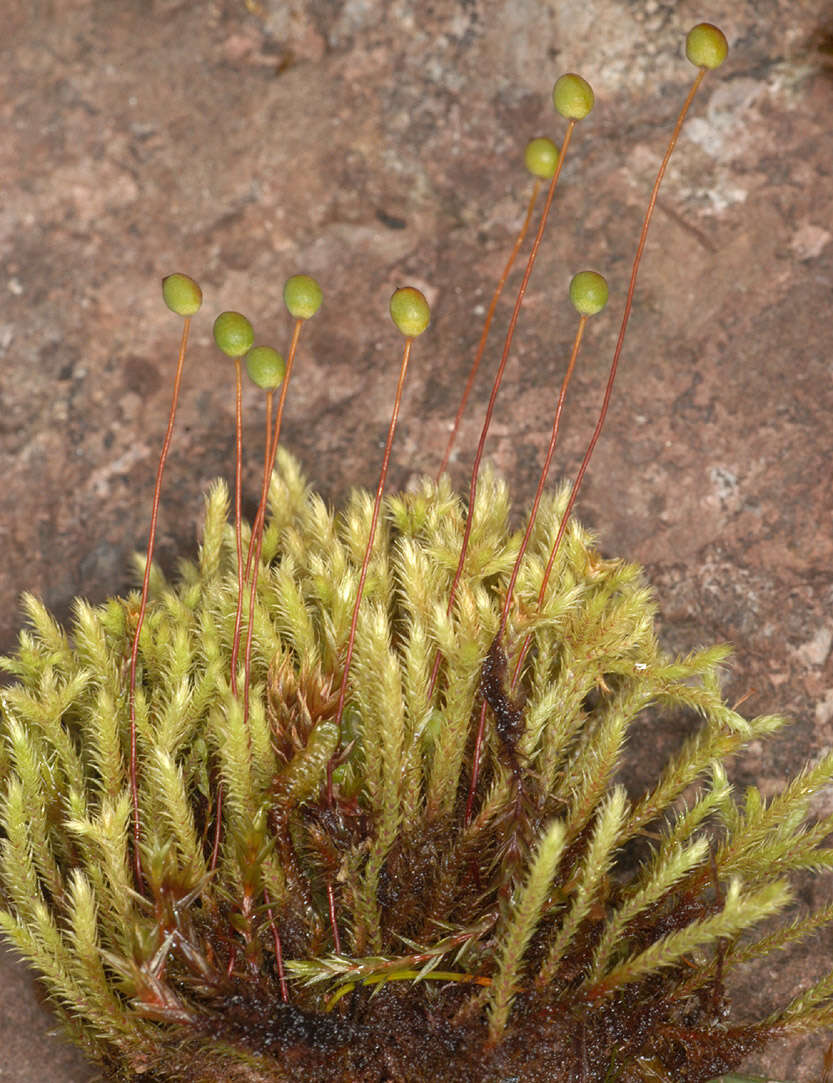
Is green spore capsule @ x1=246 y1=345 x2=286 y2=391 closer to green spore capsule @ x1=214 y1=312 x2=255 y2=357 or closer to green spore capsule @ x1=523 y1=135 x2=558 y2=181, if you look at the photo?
green spore capsule @ x1=214 y1=312 x2=255 y2=357

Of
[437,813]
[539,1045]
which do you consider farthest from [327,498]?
[539,1045]

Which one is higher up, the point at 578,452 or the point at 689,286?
the point at 689,286

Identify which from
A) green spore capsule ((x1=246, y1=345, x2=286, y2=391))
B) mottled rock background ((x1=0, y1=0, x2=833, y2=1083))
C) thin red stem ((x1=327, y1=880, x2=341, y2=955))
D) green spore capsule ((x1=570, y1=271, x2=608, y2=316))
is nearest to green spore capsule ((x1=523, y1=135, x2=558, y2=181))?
green spore capsule ((x1=570, y1=271, x2=608, y2=316))

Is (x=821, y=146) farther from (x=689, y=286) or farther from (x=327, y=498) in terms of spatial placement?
(x=327, y=498)

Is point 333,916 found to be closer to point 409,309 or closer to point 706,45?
point 409,309

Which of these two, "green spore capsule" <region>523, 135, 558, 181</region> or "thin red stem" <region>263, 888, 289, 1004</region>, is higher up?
"green spore capsule" <region>523, 135, 558, 181</region>

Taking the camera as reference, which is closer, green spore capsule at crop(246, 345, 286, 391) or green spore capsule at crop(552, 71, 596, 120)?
green spore capsule at crop(246, 345, 286, 391)
